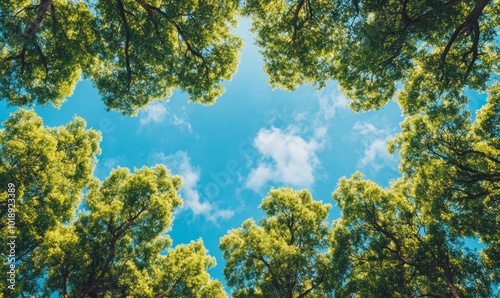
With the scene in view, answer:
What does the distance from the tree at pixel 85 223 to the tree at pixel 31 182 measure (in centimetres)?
4

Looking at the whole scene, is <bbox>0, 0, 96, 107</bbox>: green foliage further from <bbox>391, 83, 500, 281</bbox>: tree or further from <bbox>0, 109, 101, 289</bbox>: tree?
<bbox>391, 83, 500, 281</bbox>: tree

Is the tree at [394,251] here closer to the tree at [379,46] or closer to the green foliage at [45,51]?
the tree at [379,46]

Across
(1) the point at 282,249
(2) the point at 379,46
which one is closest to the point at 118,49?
(2) the point at 379,46

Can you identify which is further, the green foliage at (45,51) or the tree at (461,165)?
the tree at (461,165)

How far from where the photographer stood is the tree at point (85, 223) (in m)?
12.4

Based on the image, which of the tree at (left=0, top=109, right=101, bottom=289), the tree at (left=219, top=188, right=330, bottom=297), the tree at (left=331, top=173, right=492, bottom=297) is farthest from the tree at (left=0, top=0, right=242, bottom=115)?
the tree at (left=331, top=173, right=492, bottom=297)

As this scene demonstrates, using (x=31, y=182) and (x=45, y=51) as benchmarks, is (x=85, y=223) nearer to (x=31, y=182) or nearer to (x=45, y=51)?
(x=31, y=182)

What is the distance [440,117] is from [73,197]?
67.6 ft

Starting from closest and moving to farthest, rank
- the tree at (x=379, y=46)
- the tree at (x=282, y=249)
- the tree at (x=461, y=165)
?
the tree at (x=379, y=46)
the tree at (x=461, y=165)
the tree at (x=282, y=249)

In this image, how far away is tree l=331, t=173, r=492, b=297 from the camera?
15.7 meters

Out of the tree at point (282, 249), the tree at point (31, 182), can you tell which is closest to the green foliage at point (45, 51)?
the tree at point (31, 182)

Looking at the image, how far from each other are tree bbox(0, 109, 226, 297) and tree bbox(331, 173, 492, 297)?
30.1 ft

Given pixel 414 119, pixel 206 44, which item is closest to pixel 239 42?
pixel 206 44

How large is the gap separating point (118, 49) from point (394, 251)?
1972 cm
